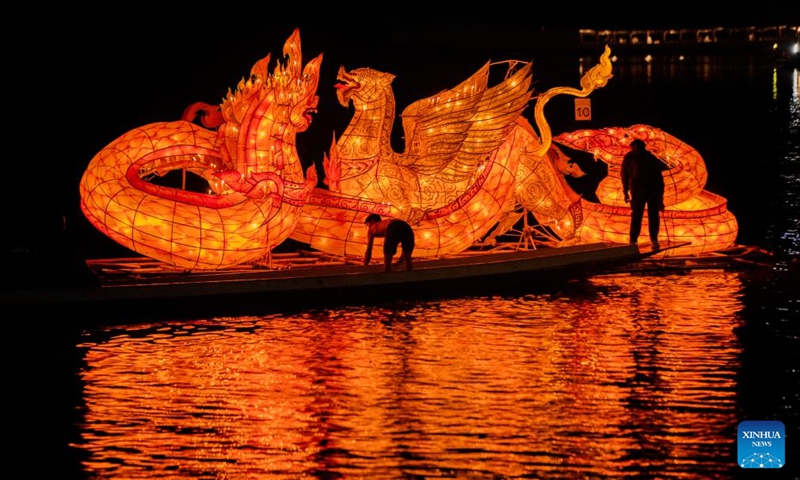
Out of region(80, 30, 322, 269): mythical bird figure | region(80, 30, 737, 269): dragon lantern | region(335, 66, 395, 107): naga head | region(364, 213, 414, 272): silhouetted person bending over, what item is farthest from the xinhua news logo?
region(335, 66, 395, 107): naga head

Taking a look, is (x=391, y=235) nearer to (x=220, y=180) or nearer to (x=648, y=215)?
(x=220, y=180)

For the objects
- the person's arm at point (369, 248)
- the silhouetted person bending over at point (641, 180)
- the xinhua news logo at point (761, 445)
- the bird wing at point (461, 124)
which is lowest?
the xinhua news logo at point (761, 445)

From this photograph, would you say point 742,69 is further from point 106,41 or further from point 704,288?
point 704,288

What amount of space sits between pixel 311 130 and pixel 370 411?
1449 inches

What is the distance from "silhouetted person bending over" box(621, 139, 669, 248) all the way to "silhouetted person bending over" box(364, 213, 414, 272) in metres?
3.43

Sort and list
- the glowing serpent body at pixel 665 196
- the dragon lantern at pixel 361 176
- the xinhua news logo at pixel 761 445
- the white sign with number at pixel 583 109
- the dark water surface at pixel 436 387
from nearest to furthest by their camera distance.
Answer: the xinhua news logo at pixel 761 445
the dark water surface at pixel 436 387
the dragon lantern at pixel 361 176
the glowing serpent body at pixel 665 196
the white sign with number at pixel 583 109

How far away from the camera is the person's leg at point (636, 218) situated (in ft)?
69.7

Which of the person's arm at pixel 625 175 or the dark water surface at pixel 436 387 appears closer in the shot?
the dark water surface at pixel 436 387

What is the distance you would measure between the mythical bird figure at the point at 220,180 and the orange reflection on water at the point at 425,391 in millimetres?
1548

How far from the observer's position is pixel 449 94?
2081 cm

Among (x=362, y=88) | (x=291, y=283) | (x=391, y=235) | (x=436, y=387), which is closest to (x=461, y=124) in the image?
(x=362, y=88)

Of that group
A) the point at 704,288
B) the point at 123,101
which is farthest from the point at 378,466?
the point at 123,101

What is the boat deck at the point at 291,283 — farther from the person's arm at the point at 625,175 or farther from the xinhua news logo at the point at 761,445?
the xinhua news logo at the point at 761,445

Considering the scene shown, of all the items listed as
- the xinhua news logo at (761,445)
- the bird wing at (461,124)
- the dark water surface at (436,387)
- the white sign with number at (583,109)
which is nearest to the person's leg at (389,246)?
the dark water surface at (436,387)
